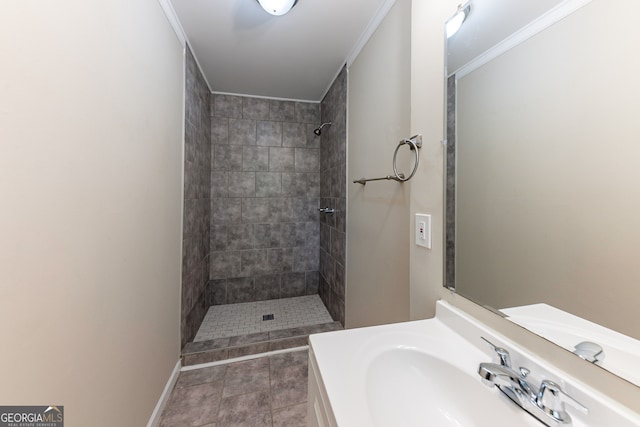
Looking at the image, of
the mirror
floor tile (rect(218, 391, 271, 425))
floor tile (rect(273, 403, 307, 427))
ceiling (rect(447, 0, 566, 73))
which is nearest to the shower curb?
floor tile (rect(218, 391, 271, 425))

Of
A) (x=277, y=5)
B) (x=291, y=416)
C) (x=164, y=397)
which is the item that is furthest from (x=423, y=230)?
(x=164, y=397)

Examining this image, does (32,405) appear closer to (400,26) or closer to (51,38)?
(51,38)

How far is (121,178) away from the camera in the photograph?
0.96m

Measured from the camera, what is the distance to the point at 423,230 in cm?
96

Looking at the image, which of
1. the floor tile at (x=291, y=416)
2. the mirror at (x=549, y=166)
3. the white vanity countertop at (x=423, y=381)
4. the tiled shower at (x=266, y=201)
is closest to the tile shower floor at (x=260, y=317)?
the tiled shower at (x=266, y=201)

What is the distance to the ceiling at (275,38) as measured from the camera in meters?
1.44

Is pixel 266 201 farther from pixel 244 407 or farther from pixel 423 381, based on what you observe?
pixel 423 381

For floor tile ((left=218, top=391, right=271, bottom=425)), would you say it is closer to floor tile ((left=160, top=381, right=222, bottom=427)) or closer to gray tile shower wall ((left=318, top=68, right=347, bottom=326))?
floor tile ((left=160, top=381, right=222, bottom=427))

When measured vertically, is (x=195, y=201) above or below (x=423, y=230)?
above

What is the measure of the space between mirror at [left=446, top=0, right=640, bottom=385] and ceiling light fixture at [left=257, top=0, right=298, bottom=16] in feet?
3.28

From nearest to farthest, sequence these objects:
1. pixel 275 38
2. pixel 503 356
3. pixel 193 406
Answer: pixel 503 356 < pixel 193 406 < pixel 275 38

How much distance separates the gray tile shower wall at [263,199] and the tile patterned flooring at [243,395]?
3.36 feet

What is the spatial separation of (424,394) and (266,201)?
2.43 meters

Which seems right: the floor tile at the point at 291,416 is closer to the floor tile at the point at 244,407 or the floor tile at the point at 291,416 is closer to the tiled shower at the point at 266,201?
the floor tile at the point at 244,407
